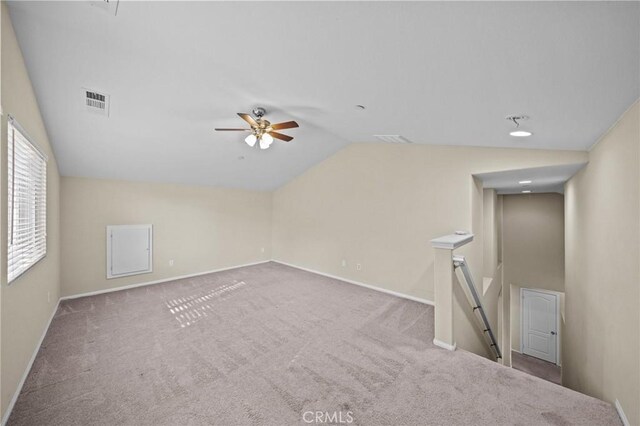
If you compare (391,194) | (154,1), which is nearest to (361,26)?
(154,1)

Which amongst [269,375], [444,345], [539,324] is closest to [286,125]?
[269,375]

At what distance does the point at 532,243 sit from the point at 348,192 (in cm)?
547

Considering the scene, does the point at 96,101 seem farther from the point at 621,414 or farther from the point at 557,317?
the point at 557,317

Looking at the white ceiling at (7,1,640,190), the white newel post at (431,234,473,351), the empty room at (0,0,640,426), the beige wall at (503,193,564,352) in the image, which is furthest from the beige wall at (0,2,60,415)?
the beige wall at (503,193,564,352)

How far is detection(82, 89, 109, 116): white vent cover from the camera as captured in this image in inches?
97.2

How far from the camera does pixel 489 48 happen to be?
124 centimetres

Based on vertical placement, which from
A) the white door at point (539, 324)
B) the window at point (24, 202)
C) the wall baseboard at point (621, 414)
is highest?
the window at point (24, 202)

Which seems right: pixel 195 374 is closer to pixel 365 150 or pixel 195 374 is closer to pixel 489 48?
pixel 489 48

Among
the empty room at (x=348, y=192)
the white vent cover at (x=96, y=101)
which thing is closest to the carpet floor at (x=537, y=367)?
the empty room at (x=348, y=192)

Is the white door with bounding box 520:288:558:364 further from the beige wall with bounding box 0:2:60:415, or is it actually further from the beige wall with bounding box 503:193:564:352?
the beige wall with bounding box 0:2:60:415

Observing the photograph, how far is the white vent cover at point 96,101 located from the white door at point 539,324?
9752mm

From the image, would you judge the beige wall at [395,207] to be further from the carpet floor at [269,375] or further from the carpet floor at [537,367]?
the carpet floor at [537,367]

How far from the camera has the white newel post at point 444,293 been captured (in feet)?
9.09

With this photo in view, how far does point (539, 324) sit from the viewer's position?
7109 millimetres
